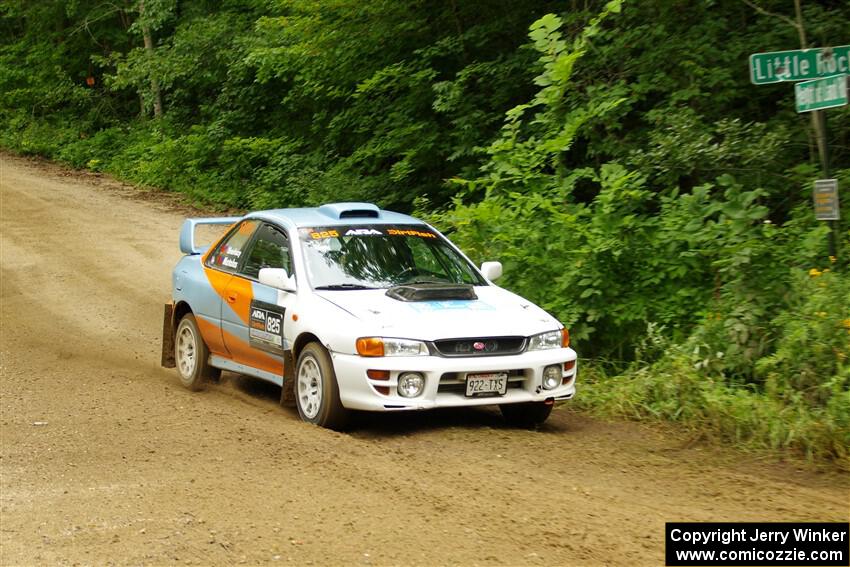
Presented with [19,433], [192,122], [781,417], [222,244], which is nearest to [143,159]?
[192,122]

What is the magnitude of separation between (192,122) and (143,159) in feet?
6.68

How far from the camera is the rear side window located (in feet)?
32.0

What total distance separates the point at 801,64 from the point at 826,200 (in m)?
1.15

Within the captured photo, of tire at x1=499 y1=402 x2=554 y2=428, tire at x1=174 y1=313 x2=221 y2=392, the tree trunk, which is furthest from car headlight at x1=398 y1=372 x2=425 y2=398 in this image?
the tree trunk

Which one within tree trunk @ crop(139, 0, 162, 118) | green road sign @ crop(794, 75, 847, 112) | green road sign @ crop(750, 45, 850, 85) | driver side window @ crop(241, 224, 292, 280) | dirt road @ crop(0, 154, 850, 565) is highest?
tree trunk @ crop(139, 0, 162, 118)

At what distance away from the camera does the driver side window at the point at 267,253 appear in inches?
360

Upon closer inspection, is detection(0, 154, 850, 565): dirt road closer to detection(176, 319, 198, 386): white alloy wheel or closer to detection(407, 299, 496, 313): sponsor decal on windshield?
detection(176, 319, 198, 386): white alloy wheel

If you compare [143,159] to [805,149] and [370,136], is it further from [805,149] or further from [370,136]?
[805,149]

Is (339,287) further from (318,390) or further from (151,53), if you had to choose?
(151,53)

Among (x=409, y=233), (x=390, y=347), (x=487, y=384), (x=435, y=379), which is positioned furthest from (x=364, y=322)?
(x=409, y=233)

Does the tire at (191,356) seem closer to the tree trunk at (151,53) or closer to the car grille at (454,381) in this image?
the car grille at (454,381)

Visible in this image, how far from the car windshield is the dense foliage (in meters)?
1.39

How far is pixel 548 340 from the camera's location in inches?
321

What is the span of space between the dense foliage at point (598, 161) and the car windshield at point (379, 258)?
1391mm
